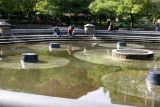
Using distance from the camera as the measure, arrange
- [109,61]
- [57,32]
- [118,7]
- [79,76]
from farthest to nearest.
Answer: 1. [118,7]
2. [57,32]
3. [109,61]
4. [79,76]

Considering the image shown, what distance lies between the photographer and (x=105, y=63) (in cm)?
1827

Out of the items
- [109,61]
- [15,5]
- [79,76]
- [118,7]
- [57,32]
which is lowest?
[109,61]

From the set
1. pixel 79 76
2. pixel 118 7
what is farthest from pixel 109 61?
pixel 118 7

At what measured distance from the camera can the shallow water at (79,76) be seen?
11.6m

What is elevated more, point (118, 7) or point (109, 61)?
point (118, 7)

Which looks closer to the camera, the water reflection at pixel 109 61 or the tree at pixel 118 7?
the water reflection at pixel 109 61

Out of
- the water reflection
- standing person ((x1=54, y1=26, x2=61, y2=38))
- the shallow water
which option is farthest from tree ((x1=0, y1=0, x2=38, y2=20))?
the water reflection

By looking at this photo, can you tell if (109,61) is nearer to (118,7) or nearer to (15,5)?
(118,7)

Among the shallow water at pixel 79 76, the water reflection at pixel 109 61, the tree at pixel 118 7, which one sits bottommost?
the water reflection at pixel 109 61

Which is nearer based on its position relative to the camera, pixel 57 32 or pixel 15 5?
pixel 57 32

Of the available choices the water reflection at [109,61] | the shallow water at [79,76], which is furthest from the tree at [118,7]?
the shallow water at [79,76]

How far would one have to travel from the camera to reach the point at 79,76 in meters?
14.8

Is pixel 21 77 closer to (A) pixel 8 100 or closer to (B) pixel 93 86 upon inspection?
(B) pixel 93 86

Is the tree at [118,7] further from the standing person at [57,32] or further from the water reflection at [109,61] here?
the water reflection at [109,61]
